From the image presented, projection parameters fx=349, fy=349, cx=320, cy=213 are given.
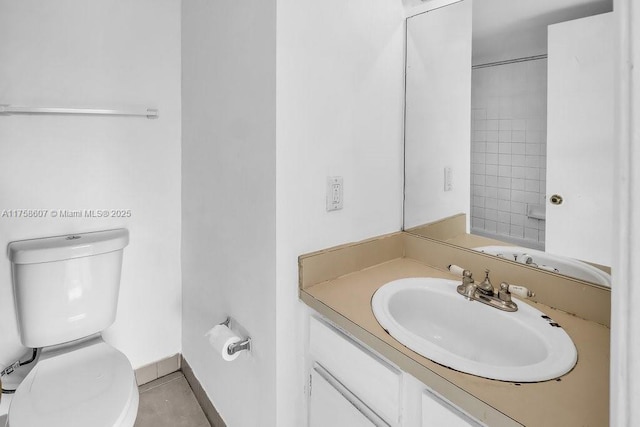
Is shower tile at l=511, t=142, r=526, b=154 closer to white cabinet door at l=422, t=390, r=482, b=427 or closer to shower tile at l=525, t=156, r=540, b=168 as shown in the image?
shower tile at l=525, t=156, r=540, b=168

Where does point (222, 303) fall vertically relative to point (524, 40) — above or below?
below

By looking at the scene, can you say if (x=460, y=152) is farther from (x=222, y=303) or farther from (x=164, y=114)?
(x=164, y=114)

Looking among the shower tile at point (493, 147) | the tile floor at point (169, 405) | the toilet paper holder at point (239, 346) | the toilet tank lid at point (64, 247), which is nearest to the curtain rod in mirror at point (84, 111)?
the toilet tank lid at point (64, 247)

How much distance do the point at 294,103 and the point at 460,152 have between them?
2.16ft

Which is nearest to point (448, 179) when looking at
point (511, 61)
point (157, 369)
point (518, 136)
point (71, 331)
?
point (518, 136)

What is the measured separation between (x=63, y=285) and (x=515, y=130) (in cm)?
180

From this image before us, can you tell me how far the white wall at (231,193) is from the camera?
1.15m

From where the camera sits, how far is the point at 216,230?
4.94 ft

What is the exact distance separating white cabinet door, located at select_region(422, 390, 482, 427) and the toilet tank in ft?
4.64

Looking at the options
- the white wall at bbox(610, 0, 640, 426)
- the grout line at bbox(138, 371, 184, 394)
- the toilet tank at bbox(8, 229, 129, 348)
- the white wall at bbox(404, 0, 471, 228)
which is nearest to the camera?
the white wall at bbox(610, 0, 640, 426)

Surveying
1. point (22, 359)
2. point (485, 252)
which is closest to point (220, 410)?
point (22, 359)

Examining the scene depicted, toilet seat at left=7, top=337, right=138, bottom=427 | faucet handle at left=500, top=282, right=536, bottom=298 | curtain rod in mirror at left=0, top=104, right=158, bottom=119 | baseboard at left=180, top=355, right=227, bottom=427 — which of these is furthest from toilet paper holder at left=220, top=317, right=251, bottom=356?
curtain rod in mirror at left=0, top=104, right=158, bottom=119

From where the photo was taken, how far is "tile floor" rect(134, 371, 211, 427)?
5.32 feet

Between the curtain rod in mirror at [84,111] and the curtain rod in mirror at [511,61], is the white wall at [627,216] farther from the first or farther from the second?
the curtain rod in mirror at [84,111]
